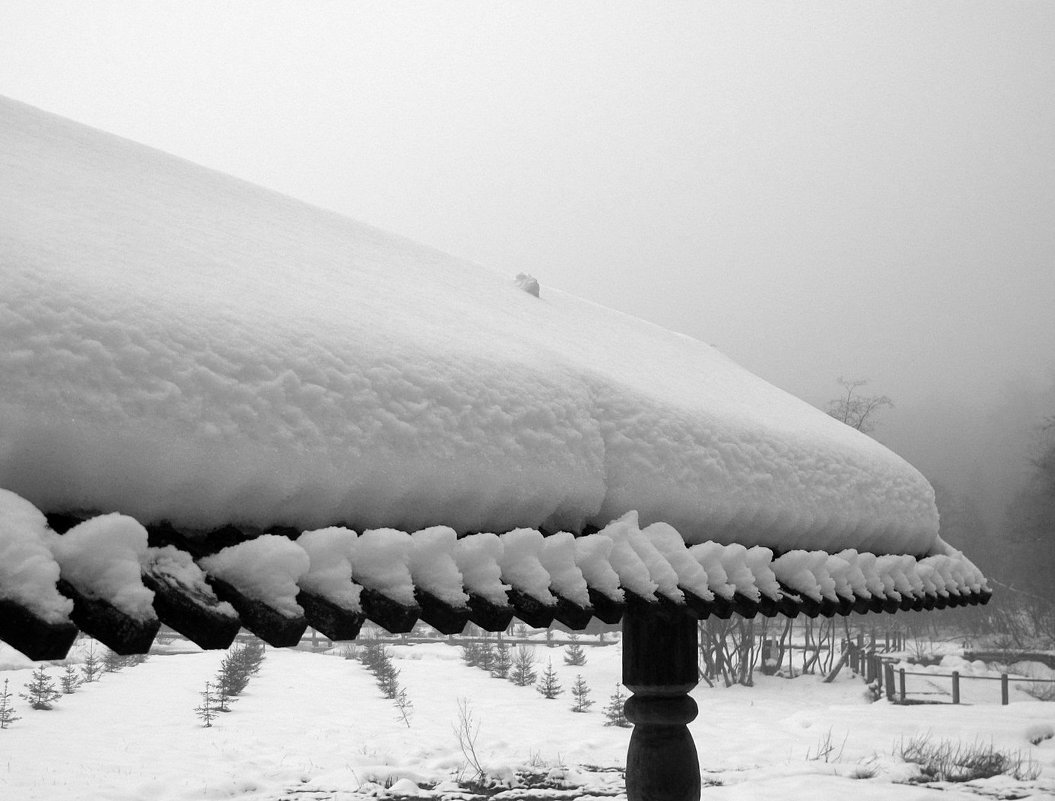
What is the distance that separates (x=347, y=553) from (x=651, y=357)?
2410mm

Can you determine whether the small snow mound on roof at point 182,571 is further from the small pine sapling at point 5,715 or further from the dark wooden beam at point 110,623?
the small pine sapling at point 5,715

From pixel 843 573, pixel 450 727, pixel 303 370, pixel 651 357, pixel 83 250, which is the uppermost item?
pixel 651 357

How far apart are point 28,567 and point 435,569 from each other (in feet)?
2.34

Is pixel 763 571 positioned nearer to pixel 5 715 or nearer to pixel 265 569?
pixel 265 569

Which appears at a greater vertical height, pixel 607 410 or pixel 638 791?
pixel 607 410

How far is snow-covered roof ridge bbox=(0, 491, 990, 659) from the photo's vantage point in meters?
1.07

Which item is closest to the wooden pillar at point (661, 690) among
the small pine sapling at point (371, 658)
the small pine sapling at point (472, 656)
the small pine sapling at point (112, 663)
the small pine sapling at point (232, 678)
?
the small pine sapling at point (232, 678)

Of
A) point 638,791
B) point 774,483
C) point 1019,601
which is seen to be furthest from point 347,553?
point 1019,601

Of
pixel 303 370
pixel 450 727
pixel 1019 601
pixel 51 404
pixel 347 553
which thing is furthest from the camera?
pixel 1019 601

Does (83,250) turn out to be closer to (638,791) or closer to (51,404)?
(51,404)

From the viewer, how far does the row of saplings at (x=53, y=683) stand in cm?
1023

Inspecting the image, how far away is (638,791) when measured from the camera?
286cm

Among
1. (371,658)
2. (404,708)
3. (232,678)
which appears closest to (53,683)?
(232,678)

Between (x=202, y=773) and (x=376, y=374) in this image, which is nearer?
(x=376, y=374)
